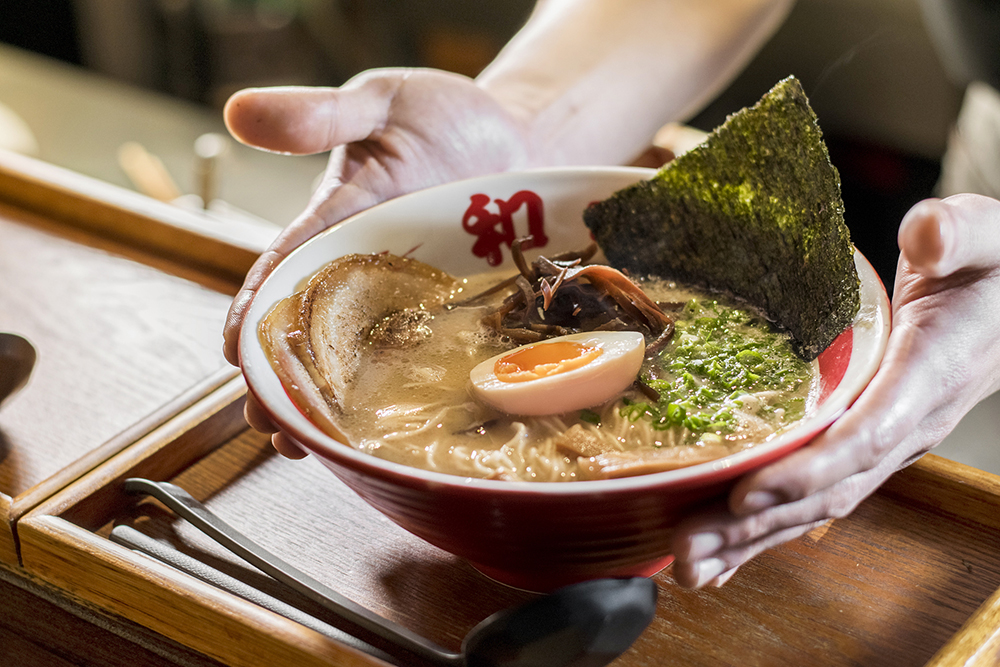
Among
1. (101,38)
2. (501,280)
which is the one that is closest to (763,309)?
(501,280)

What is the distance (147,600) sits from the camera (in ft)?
3.17

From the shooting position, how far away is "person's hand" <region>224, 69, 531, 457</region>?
125cm

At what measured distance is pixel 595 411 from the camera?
1.11m

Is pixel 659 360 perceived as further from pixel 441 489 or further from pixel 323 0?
pixel 323 0

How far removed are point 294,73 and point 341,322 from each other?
448 cm

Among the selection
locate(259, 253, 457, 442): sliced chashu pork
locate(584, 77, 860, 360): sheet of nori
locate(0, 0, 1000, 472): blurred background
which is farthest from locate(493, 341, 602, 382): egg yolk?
locate(0, 0, 1000, 472): blurred background

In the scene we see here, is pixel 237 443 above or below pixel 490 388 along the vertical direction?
below

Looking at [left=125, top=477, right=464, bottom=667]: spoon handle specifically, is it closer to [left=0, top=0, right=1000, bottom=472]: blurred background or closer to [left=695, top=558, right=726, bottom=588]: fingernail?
[left=695, top=558, right=726, bottom=588]: fingernail

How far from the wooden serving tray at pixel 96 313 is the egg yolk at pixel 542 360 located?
0.47m

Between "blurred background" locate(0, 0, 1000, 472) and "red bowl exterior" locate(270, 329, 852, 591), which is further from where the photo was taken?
"blurred background" locate(0, 0, 1000, 472)

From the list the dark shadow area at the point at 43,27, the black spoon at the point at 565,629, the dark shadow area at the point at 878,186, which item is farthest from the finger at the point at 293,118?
the dark shadow area at the point at 43,27

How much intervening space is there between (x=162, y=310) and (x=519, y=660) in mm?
1060

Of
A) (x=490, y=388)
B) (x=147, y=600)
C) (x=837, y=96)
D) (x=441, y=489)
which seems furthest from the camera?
(x=837, y=96)

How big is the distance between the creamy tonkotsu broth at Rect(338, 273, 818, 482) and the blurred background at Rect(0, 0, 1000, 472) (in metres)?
1.93
